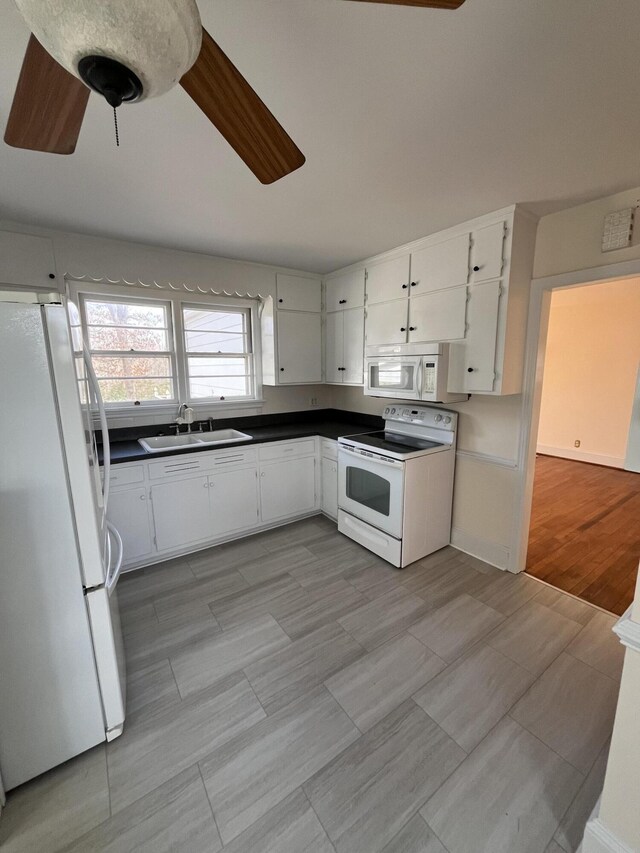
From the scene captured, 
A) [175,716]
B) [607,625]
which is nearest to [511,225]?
[607,625]

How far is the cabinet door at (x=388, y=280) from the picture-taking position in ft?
9.53

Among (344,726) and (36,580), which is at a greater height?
(36,580)

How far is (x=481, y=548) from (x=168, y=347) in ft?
10.6

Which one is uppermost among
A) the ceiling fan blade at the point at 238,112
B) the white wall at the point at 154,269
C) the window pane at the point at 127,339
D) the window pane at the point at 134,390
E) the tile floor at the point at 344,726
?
the white wall at the point at 154,269

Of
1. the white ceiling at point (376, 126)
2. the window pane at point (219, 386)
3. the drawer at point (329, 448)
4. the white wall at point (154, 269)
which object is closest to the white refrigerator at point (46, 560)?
the white ceiling at point (376, 126)

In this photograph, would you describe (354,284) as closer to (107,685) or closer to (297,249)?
(297,249)

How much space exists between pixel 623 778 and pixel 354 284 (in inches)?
136

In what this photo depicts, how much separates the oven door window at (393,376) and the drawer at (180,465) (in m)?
1.55

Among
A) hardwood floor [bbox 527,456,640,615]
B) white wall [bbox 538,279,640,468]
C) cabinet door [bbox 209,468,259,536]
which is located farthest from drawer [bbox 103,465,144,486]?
white wall [bbox 538,279,640,468]

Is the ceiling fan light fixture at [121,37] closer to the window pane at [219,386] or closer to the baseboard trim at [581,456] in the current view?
the window pane at [219,386]

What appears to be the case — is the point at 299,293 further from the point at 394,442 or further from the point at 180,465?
the point at 180,465

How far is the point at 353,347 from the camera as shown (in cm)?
350

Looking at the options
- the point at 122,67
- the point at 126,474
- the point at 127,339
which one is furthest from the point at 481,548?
the point at 127,339

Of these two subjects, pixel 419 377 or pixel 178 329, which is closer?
pixel 419 377
